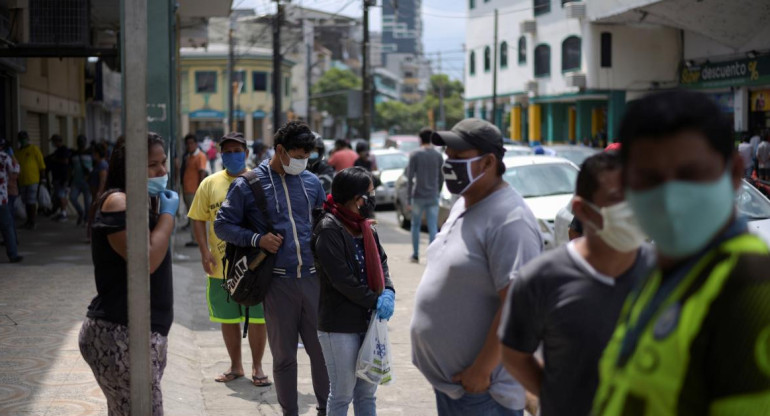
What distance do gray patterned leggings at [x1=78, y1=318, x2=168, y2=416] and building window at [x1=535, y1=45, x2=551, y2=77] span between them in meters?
43.0

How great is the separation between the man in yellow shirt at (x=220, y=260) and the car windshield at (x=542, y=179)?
22.3 feet

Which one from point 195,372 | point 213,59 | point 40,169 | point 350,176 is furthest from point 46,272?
point 213,59

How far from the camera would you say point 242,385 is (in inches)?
302

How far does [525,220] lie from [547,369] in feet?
3.00

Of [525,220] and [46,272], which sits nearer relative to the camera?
[525,220]

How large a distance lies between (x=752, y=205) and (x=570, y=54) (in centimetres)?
3454

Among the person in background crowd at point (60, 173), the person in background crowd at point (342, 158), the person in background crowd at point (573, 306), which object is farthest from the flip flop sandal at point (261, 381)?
the person in background crowd at point (60, 173)

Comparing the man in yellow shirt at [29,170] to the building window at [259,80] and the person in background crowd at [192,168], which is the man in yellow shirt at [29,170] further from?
the building window at [259,80]

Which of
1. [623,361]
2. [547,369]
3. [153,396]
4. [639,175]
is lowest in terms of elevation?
[153,396]

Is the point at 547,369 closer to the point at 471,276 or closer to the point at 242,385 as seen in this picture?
the point at 471,276

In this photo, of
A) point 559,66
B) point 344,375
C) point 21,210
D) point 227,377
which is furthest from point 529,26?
point 344,375

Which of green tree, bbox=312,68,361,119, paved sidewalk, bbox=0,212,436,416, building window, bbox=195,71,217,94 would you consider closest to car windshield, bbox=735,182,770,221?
paved sidewalk, bbox=0,212,436,416

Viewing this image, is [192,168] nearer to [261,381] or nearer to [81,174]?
[81,174]

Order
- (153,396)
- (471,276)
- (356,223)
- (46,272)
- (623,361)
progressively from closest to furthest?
(623,361) → (471,276) → (153,396) → (356,223) → (46,272)
